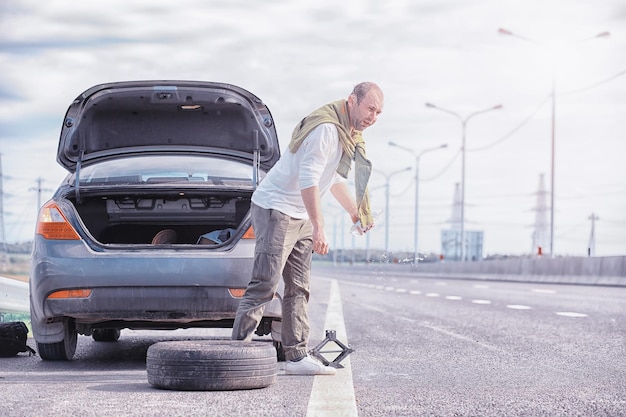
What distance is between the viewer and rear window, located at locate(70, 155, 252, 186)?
717cm

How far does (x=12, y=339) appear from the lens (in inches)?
295

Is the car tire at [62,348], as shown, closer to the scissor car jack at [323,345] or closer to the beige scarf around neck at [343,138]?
the scissor car jack at [323,345]

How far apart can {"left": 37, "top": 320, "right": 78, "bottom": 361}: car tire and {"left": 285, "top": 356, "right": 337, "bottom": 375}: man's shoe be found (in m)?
1.55

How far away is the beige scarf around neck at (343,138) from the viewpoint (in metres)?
6.12

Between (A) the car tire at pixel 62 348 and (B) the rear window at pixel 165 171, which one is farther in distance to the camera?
(B) the rear window at pixel 165 171

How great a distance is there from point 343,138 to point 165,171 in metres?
1.61

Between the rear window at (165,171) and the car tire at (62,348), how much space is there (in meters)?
0.92

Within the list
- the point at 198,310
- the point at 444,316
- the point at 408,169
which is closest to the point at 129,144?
the point at 198,310

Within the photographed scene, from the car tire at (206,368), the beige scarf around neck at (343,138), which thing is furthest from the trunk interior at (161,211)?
the car tire at (206,368)

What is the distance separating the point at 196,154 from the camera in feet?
25.0

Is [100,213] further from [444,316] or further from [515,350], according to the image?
[444,316]

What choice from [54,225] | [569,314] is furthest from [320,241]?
[569,314]

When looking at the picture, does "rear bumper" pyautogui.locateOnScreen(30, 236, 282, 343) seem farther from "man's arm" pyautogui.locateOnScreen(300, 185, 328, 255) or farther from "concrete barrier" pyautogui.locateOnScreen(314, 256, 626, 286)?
"concrete barrier" pyautogui.locateOnScreen(314, 256, 626, 286)

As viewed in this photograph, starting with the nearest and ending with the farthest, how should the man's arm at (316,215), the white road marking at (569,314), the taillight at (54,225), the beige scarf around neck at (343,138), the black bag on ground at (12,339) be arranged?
the man's arm at (316,215), the beige scarf around neck at (343,138), the taillight at (54,225), the black bag on ground at (12,339), the white road marking at (569,314)
